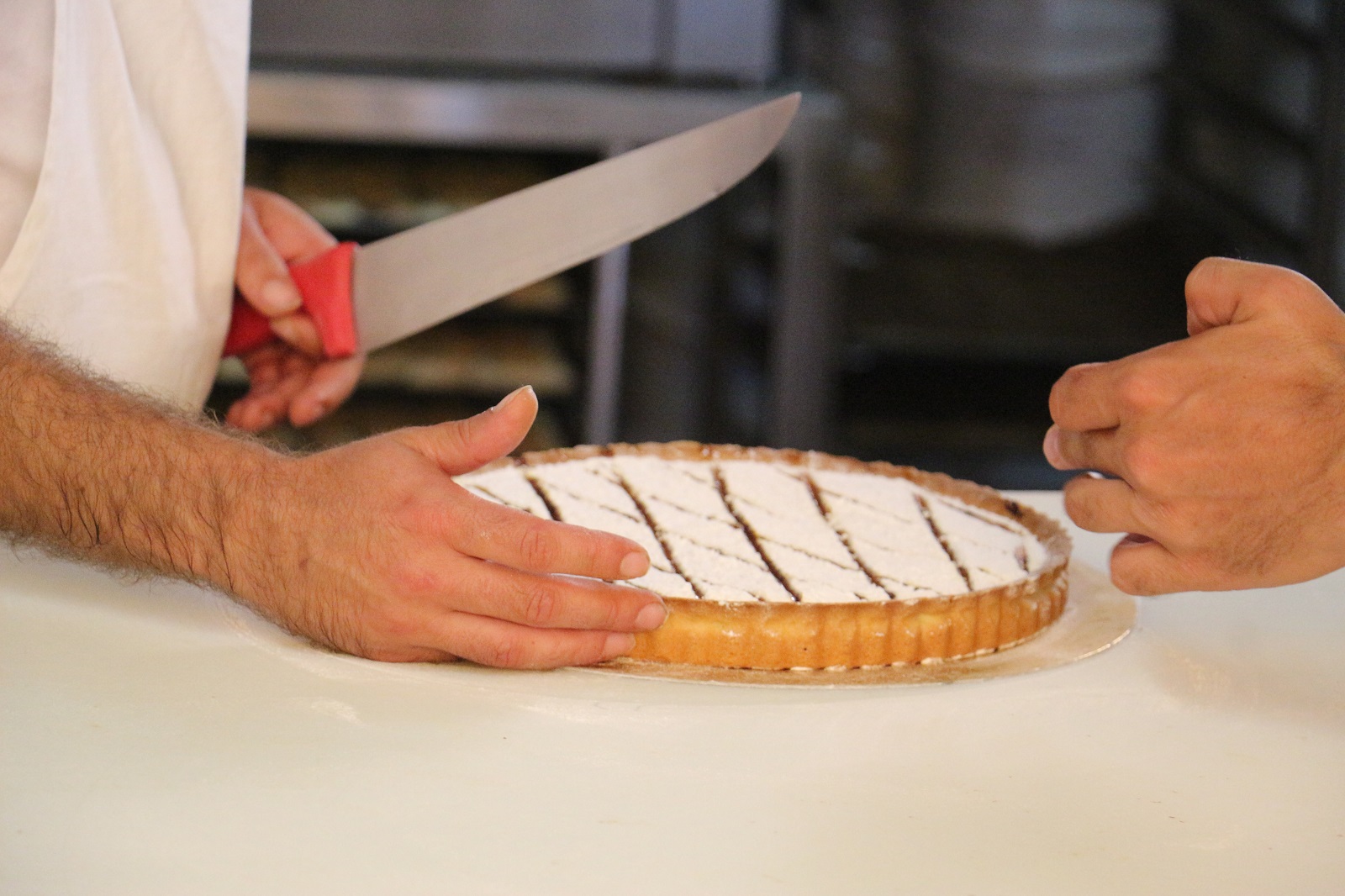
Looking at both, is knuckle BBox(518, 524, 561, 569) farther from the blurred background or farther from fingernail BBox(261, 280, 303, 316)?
the blurred background

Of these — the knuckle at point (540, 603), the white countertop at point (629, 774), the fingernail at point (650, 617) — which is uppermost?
the knuckle at point (540, 603)

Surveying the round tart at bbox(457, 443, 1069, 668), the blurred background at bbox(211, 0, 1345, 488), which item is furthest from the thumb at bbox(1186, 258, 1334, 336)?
the blurred background at bbox(211, 0, 1345, 488)

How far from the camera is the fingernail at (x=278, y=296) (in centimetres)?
149

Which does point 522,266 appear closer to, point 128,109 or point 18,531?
point 128,109

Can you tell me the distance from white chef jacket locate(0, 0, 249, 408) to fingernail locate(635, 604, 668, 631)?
69 cm

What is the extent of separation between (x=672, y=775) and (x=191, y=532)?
44cm

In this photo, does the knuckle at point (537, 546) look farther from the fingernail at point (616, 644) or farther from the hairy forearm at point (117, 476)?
the hairy forearm at point (117, 476)

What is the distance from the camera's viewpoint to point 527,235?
4.69 ft

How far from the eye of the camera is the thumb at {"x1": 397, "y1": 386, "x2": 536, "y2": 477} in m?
0.98

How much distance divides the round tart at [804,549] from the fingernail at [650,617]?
2cm

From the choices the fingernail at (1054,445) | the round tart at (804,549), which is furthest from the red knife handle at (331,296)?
the fingernail at (1054,445)

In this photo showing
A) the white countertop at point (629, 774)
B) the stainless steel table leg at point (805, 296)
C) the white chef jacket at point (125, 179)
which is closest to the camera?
the white countertop at point (629, 774)

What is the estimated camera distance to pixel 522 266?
1445 mm

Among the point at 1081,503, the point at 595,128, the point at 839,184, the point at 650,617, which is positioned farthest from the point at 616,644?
the point at 839,184
